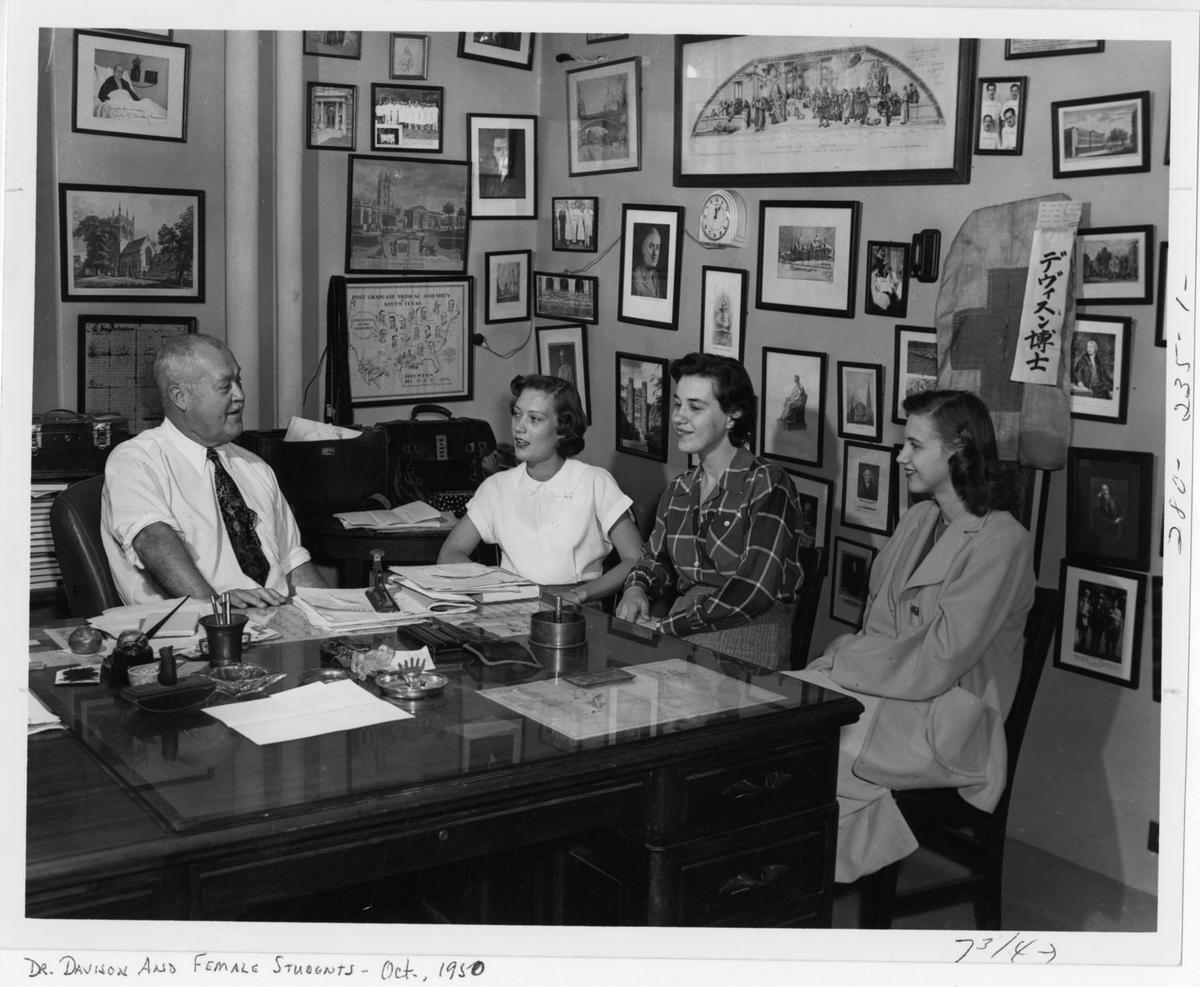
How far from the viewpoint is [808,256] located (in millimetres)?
4688

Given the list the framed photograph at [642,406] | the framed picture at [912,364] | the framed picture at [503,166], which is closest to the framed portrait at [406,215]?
the framed picture at [503,166]

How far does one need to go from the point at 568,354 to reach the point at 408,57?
1.42 metres

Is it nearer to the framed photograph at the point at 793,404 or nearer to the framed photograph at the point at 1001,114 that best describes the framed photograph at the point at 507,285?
the framed photograph at the point at 793,404

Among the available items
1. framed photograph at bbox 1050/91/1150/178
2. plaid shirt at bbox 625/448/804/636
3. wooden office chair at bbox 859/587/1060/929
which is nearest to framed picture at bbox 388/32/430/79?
plaid shirt at bbox 625/448/804/636

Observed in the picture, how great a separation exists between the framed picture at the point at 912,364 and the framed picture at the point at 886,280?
8 cm

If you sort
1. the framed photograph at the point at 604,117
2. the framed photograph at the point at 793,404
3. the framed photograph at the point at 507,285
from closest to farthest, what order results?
the framed photograph at the point at 793,404 → the framed photograph at the point at 604,117 → the framed photograph at the point at 507,285

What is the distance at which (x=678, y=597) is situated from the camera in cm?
415

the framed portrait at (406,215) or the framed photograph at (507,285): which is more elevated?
the framed portrait at (406,215)

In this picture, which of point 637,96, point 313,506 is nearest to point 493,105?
point 637,96

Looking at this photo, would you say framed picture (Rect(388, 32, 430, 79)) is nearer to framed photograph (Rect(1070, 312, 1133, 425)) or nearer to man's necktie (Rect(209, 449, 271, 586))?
man's necktie (Rect(209, 449, 271, 586))

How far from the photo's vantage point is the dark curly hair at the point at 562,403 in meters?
4.22

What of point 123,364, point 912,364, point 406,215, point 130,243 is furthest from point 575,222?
point 912,364

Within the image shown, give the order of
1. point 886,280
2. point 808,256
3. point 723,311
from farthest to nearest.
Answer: point 723,311
point 808,256
point 886,280

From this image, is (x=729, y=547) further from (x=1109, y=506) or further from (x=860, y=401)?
(x=1109, y=506)
